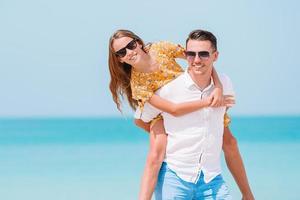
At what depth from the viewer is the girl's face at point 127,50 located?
4570 mm

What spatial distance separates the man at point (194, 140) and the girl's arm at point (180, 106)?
0.04 meters

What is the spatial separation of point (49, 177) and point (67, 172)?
103 cm

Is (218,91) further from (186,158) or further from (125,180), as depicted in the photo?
(125,180)

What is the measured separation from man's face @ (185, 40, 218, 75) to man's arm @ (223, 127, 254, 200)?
52 centimetres

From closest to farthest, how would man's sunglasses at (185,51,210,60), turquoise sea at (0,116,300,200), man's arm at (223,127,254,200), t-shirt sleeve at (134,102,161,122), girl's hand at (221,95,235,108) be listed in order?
man's sunglasses at (185,51,210,60) → girl's hand at (221,95,235,108) → t-shirt sleeve at (134,102,161,122) → man's arm at (223,127,254,200) → turquoise sea at (0,116,300,200)

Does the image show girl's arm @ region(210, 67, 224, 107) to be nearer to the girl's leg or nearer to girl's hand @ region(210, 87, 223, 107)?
girl's hand @ region(210, 87, 223, 107)

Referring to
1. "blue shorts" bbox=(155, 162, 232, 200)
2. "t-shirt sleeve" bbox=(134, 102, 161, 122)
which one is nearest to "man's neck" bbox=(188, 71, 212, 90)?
"t-shirt sleeve" bbox=(134, 102, 161, 122)

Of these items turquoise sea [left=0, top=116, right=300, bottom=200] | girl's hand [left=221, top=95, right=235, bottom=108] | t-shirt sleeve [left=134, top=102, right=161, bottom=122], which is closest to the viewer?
girl's hand [left=221, top=95, right=235, bottom=108]

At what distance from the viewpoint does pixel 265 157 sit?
18250 millimetres

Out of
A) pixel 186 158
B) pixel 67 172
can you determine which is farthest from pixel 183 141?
pixel 67 172

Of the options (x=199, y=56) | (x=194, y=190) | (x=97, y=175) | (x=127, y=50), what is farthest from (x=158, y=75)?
(x=97, y=175)

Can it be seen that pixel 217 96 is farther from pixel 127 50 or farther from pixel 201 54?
pixel 127 50

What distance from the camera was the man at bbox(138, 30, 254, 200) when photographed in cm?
443

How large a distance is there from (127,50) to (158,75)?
0.23 m
